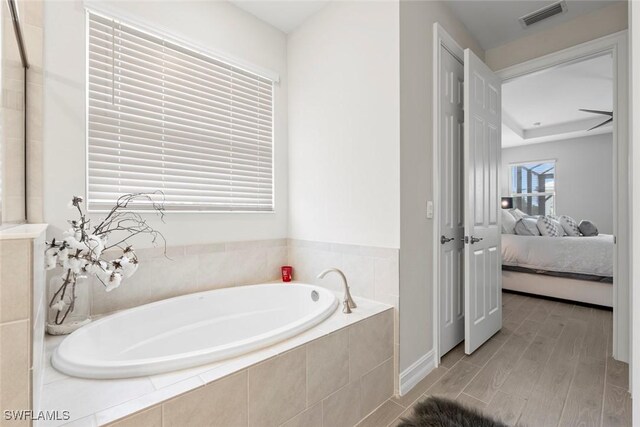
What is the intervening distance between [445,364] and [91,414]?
2.12 meters

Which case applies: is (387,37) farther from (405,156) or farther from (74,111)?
(74,111)

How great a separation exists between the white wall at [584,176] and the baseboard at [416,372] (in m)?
6.27

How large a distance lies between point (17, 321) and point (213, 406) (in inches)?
25.4

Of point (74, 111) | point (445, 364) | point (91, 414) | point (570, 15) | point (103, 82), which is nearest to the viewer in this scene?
point (91, 414)

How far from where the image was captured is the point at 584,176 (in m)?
6.24

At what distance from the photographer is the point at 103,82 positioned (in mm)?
1744

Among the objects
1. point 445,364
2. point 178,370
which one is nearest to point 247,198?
point 178,370

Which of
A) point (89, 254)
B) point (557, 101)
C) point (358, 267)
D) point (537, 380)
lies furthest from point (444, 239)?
point (557, 101)

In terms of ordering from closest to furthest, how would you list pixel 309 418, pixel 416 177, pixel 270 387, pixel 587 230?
pixel 270 387 → pixel 309 418 → pixel 416 177 → pixel 587 230

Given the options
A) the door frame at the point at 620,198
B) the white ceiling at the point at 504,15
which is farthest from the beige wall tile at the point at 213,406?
the white ceiling at the point at 504,15

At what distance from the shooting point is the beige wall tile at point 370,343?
1603 mm

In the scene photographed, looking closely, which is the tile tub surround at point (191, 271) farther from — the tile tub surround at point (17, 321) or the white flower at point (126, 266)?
the tile tub surround at point (17, 321)

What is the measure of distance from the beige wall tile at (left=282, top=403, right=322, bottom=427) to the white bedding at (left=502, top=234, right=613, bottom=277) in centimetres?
363

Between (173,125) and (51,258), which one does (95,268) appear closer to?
(51,258)
